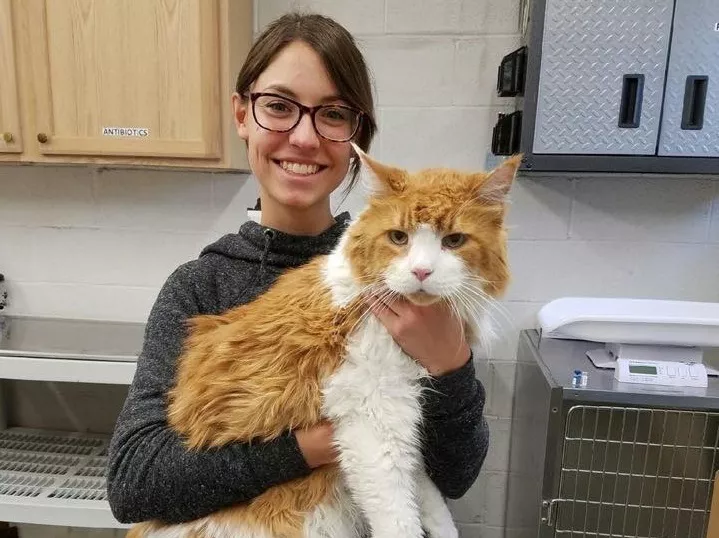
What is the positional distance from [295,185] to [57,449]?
1677 mm

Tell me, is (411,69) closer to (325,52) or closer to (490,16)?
(490,16)

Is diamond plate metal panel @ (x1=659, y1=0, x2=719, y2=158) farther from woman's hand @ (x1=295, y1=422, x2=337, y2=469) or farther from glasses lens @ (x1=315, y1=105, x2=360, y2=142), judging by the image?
woman's hand @ (x1=295, y1=422, x2=337, y2=469)

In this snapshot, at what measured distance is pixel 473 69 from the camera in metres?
1.87

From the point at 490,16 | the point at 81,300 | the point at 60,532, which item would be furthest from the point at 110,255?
the point at 490,16

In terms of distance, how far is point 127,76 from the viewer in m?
1.68

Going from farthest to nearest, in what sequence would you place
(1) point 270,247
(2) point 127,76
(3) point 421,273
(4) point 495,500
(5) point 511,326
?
(4) point 495,500 → (5) point 511,326 → (2) point 127,76 → (1) point 270,247 → (3) point 421,273

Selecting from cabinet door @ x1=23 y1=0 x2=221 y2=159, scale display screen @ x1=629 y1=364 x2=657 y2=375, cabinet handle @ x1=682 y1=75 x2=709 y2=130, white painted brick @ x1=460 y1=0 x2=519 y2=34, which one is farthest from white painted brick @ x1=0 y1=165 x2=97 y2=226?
cabinet handle @ x1=682 y1=75 x2=709 y2=130

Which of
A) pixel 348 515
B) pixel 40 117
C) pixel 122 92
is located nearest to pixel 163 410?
pixel 348 515

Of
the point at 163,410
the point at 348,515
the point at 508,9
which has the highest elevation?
the point at 508,9

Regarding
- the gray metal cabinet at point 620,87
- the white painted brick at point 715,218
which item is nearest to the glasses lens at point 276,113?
the gray metal cabinet at point 620,87

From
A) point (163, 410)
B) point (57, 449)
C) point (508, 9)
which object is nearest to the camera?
point (163, 410)

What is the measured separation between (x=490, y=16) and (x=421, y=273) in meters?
1.40

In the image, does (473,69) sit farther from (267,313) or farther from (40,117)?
(40,117)

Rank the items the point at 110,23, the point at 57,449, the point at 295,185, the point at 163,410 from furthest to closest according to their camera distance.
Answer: the point at 57,449 → the point at 110,23 → the point at 295,185 → the point at 163,410
